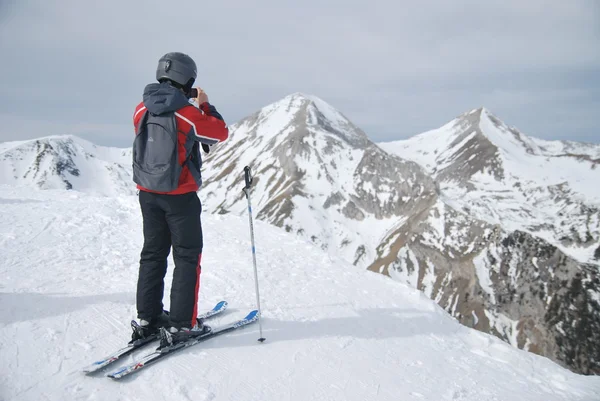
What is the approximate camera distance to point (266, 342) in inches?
229

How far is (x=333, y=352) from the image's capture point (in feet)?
19.1

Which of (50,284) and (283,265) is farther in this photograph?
(283,265)

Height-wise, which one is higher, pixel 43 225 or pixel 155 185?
Result: pixel 155 185

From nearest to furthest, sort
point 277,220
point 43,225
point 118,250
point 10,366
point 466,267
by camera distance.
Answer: point 10,366 < point 118,250 < point 43,225 < point 466,267 < point 277,220

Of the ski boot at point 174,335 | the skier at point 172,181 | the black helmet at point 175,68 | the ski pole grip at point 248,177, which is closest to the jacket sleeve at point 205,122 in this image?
the skier at point 172,181

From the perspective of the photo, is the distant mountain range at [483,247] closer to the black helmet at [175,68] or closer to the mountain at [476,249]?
the mountain at [476,249]

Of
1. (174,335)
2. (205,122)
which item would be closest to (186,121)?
(205,122)

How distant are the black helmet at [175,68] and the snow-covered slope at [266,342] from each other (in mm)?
3909

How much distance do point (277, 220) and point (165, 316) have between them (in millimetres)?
164815

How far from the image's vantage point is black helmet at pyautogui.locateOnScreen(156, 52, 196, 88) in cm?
497

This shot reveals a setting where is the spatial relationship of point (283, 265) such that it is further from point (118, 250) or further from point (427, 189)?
point (427, 189)

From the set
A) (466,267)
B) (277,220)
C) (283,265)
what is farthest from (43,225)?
(277,220)

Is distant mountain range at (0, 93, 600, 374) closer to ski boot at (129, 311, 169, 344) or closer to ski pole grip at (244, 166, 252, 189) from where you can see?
ski pole grip at (244, 166, 252, 189)

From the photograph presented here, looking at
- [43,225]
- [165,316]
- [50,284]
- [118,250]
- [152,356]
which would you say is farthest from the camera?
[43,225]
